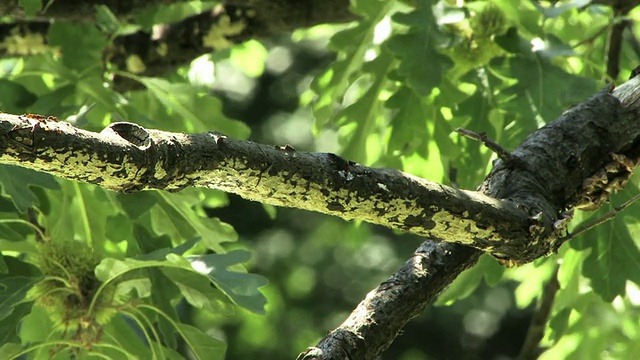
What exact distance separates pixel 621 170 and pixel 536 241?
0.24m

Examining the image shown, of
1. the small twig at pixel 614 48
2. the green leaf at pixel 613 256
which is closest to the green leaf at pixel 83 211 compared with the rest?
the green leaf at pixel 613 256

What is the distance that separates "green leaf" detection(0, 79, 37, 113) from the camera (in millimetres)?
2080

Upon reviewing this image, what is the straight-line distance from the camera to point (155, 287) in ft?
6.54

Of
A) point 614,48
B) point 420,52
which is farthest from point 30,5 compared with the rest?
point 614,48

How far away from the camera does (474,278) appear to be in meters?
2.31

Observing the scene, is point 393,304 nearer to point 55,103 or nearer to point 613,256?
point 613,256

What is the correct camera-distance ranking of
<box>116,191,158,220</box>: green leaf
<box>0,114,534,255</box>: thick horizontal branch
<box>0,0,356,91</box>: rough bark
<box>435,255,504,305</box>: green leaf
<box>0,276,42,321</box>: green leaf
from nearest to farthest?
1. <box>0,114,534,255</box>: thick horizontal branch
2. <box>0,276,42,321</box>: green leaf
3. <box>116,191,158,220</box>: green leaf
4. <box>435,255,504,305</box>: green leaf
5. <box>0,0,356,91</box>: rough bark

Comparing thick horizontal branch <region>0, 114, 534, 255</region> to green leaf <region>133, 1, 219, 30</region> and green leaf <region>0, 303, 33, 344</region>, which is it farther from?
green leaf <region>133, 1, 219, 30</region>

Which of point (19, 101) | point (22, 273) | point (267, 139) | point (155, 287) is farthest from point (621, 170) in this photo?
point (267, 139)

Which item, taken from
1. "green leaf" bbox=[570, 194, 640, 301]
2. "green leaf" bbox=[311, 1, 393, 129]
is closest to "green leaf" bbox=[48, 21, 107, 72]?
"green leaf" bbox=[311, 1, 393, 129]

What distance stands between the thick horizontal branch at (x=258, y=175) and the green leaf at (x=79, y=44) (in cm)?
126

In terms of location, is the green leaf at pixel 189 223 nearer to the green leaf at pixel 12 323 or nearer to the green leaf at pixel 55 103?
the green leaf at pixel 55 103

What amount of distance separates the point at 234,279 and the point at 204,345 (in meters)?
0.17

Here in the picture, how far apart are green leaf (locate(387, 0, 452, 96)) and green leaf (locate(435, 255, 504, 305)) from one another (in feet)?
1.45
